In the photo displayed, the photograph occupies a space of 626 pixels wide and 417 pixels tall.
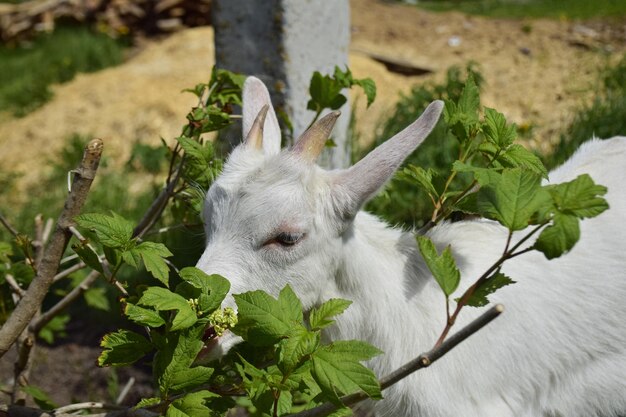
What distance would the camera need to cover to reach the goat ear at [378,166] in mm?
2219

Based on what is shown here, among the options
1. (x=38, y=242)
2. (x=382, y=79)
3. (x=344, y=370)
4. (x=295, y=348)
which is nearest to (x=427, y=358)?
(x=344, y=370)

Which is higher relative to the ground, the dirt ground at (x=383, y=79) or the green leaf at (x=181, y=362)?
the green leaf at (x=181, y=362)

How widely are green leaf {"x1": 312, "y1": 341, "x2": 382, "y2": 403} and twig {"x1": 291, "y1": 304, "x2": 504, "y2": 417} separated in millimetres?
100

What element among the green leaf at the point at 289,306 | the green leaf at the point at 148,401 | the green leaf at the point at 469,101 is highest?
the green leaf at the point at 469,101

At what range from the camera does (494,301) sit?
254 centimetres

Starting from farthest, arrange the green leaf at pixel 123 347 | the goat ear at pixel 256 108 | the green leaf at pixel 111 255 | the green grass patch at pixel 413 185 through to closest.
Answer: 1. the green grass patch at pixel 413 185
2. the goat ear at pixel 256 108
3. the green leaf at pixel 111 255
4. the green leaf at pixel 123 347

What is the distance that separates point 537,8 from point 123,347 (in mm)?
10989

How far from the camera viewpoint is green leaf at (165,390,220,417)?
74.3 inches

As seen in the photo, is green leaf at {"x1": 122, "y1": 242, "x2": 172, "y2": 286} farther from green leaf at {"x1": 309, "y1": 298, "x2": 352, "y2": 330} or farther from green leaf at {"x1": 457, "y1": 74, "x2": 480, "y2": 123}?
green leaf at {"x1": 457, "y1": 74, "x2": 480, "y2": 123}

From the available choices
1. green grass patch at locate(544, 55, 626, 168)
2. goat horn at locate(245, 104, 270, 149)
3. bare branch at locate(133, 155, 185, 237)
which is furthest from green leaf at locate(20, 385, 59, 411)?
green grass patch at locate(544, 55, 626, 168)

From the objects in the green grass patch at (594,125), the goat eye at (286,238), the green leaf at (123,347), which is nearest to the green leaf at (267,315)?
the green leaf at (123,347)

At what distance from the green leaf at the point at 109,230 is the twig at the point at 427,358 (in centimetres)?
68

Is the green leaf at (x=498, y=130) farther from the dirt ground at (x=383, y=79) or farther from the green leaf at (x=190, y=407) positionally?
the dirt ground at (x=383, y=79)

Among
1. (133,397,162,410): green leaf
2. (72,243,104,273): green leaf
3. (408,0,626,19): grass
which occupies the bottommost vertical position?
(408,0,626,19): grass
